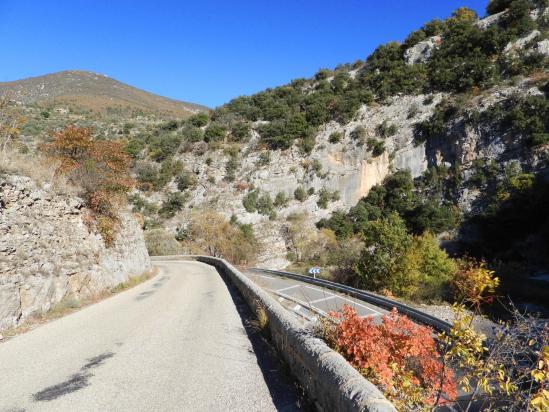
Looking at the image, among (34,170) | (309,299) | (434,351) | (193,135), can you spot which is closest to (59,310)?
(34,170)

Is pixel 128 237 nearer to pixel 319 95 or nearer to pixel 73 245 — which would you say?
pixel 73 245

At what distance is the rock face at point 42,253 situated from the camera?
30.8ft

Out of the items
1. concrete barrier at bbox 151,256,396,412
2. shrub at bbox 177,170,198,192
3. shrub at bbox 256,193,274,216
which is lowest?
concrete barrier at bbox 151,256,396,412

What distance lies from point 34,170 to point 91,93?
87758mm

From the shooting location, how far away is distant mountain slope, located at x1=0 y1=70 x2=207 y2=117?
257 feet

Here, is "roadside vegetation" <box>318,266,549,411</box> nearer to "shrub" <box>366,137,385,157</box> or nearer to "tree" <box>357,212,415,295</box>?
"tree" <box>357,212,415,295</box>

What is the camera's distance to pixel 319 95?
59469 mm

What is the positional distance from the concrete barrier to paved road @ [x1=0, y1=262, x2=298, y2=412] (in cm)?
34

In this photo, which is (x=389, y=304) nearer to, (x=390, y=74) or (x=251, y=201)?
→ (x=251, y=201)

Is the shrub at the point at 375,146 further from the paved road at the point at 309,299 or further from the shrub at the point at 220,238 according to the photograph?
the paved road at the point at 309,299

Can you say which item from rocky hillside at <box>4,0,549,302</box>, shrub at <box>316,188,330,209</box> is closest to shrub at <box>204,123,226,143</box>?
rocky hillside at <box>4,0,549,302</box>

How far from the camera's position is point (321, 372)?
4633 millimetres

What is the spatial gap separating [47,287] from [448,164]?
141 ft

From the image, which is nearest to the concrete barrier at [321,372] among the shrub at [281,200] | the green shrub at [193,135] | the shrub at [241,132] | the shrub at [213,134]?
the shrub at [281,200]
